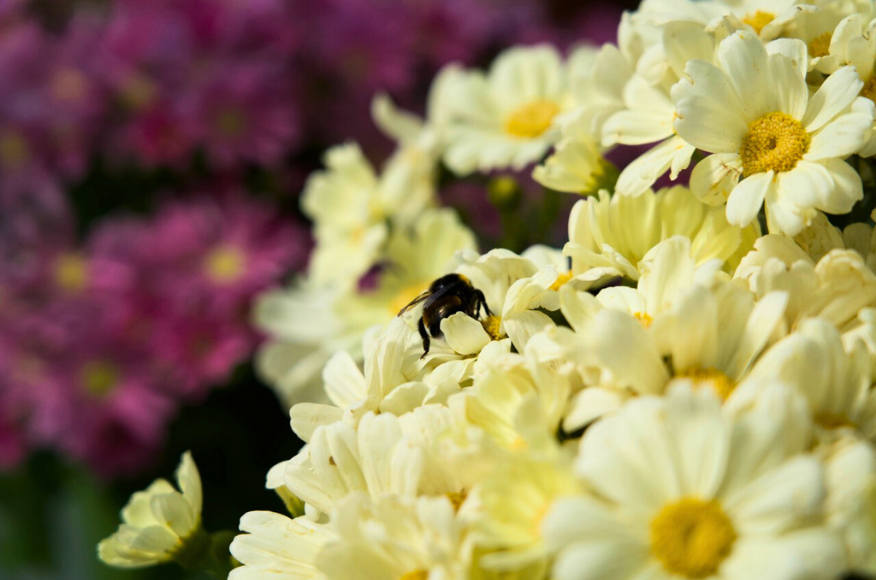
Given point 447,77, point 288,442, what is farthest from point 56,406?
point 447,77

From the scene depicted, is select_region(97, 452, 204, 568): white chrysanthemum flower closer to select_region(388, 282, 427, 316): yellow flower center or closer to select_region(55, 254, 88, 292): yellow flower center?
select_region(388, 282, 427, 316): yellow flower center

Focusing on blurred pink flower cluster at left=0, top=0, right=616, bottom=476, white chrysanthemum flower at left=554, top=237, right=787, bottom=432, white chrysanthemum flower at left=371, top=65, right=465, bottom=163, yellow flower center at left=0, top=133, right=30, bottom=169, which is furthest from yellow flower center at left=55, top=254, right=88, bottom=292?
white chrysanthemum flower at left=554, top=237, right=787, bottom=432

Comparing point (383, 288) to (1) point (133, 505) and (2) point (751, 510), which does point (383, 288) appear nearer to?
(1) point (133, 505)

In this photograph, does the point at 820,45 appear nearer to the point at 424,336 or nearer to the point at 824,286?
the point at 824,286

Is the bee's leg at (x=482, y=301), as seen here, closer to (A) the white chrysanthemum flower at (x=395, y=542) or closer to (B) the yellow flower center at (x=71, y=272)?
(A) the white chrysanthemum flower at (x=395, y=542)

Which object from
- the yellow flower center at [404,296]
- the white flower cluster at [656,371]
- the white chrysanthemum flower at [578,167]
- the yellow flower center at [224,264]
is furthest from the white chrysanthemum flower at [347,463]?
the yellow flower center at [224,264]

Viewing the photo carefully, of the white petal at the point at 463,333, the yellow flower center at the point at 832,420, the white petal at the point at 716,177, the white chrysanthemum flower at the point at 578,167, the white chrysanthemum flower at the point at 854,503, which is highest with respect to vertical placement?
the white chrysanthemum flower at the point at 578,167

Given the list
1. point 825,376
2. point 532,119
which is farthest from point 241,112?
point 825,376
